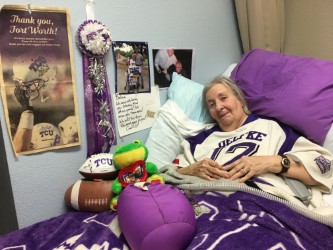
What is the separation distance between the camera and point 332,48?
5.41 feet

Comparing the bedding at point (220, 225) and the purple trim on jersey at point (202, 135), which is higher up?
the purple trim on jersey at point (202, 135)

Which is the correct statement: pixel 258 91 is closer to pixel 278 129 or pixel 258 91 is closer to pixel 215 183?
pixel 278 129

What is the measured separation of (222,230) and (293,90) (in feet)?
2.38

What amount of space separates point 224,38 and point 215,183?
1004 mm

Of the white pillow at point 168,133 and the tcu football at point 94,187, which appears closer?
the tcu football at point 94,187

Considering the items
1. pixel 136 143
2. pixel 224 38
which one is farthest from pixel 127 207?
pixel 224 38

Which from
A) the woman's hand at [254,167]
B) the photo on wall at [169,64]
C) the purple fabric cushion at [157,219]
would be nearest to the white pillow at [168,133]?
the photo on wall at [169,64]

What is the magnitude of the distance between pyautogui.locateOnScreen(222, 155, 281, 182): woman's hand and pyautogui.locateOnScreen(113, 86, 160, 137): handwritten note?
0.48 meters

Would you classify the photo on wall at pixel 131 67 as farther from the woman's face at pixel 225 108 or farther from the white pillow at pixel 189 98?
the woman's face at pixel 225 108

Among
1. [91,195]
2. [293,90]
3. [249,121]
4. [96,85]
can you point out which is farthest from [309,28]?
[91,195]

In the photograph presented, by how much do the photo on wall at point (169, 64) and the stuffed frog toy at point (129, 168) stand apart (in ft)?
1.51

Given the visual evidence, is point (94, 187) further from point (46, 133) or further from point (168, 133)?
point (168, 133)

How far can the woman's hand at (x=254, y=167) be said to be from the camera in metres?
1.15

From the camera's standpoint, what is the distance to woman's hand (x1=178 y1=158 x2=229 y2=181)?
3.88 ft
